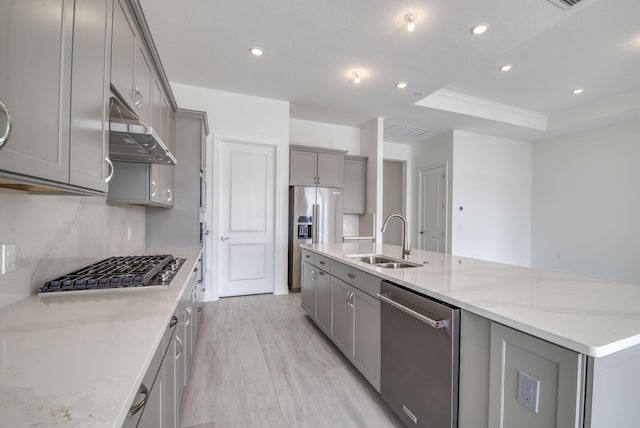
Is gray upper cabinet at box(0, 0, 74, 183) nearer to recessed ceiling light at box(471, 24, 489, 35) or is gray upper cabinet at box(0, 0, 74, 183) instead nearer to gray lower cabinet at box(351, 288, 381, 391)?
gray lower cabinet at box(351, 288, 381, 391)

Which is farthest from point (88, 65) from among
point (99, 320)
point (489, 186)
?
point (489, 186)

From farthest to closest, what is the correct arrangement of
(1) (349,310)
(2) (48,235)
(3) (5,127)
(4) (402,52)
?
1. (4) (402,52)
2. (1) (349,310)
3. (2) (48,235)
4. (3) (5,127)

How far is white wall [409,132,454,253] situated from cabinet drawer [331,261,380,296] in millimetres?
3813

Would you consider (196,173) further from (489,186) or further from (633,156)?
(633,156)

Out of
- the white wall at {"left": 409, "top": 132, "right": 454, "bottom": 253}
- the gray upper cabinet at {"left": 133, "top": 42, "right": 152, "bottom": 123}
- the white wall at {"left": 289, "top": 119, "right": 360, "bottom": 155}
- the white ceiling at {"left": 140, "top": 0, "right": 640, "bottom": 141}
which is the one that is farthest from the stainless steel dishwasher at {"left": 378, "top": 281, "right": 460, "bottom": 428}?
the white wall at {"left": 409, "top": 132, "right": 454, "bottom": 253}

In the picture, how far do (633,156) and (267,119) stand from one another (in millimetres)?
5930

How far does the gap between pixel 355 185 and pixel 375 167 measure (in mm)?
483

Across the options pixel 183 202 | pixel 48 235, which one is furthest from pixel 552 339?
pixel 183 202

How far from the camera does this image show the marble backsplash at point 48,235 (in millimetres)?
1042

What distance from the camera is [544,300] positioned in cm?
105

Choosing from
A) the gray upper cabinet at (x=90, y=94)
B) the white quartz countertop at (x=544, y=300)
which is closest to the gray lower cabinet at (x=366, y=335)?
the white quartz countertop at (x=544, y=300)

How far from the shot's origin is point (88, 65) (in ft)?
3.20

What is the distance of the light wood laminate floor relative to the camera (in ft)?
5.09

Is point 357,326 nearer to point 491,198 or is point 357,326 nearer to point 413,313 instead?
point 413,313
